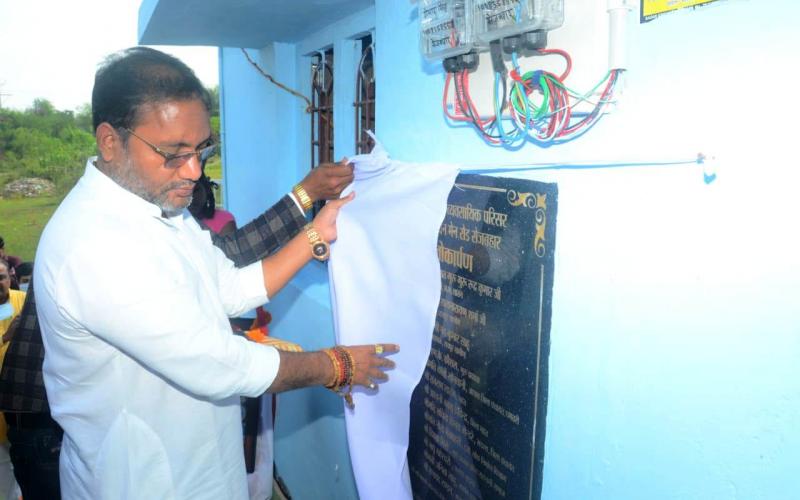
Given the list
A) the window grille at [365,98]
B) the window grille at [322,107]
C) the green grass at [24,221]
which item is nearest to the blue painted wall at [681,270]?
the window grille at [365,98]

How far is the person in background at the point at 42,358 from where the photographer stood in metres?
2.08

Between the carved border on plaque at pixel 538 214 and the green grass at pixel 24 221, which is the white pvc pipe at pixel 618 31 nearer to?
the carved border on plaque at pixel 538 214

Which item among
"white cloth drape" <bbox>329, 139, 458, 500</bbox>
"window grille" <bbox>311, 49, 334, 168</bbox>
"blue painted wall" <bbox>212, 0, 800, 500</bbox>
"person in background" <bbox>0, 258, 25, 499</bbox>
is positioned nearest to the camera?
"blue painted wall" <bbox>212, 0, 800, 500</bbox>

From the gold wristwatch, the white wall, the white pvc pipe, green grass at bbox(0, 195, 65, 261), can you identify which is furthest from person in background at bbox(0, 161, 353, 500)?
green grass at bbox(0, 195, 65, 261)

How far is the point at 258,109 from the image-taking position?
4598mm

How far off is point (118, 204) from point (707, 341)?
1.47 m

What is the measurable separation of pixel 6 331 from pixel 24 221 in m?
13.6

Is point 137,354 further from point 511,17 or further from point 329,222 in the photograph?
point 511,17

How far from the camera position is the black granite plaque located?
55.0 inches

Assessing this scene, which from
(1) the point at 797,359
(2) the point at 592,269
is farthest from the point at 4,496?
(1) the point at 797,359

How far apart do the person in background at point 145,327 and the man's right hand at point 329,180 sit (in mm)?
461

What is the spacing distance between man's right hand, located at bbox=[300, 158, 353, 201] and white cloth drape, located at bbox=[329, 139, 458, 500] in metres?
0.04

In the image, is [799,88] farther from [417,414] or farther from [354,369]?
[417,414]

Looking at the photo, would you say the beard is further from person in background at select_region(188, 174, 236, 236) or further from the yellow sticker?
person in background at select_region(188, 174, 236, 236)
